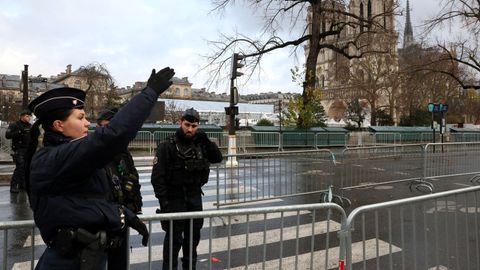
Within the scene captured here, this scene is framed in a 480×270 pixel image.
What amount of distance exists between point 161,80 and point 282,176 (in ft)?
22.2

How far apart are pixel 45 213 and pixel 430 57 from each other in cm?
3002

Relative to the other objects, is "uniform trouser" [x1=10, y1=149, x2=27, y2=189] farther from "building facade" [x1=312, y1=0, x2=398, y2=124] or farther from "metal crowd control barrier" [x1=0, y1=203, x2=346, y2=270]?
"building facade" [x1=312, y1=0, x2=398, y2=124]

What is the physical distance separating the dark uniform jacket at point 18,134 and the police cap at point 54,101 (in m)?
8.39

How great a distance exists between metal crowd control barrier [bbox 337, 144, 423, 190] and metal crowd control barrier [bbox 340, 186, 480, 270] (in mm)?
4393

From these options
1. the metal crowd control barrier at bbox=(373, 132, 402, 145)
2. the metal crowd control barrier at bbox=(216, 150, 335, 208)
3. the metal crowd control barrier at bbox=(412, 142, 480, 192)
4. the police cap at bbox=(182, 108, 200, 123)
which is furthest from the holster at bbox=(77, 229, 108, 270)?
the metal crowd control barrier at bbox=(373, 132, 402, 145)

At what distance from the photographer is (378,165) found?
1025cm

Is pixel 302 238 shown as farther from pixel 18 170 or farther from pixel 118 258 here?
pixel 18 170

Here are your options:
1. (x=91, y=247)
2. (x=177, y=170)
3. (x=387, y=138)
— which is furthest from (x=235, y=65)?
(x=387, y=138)

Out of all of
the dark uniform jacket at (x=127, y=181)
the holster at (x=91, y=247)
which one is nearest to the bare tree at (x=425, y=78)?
the dark uniform jacket at (x=127, y=181)

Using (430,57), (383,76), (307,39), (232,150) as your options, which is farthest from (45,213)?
(383,76)

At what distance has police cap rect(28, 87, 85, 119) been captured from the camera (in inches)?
91.4

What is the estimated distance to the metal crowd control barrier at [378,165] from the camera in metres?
9.16

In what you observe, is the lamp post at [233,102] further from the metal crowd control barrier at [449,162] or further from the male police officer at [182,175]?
the male police officer at [182,175]

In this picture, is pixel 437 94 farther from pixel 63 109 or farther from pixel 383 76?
pixel 63 109
